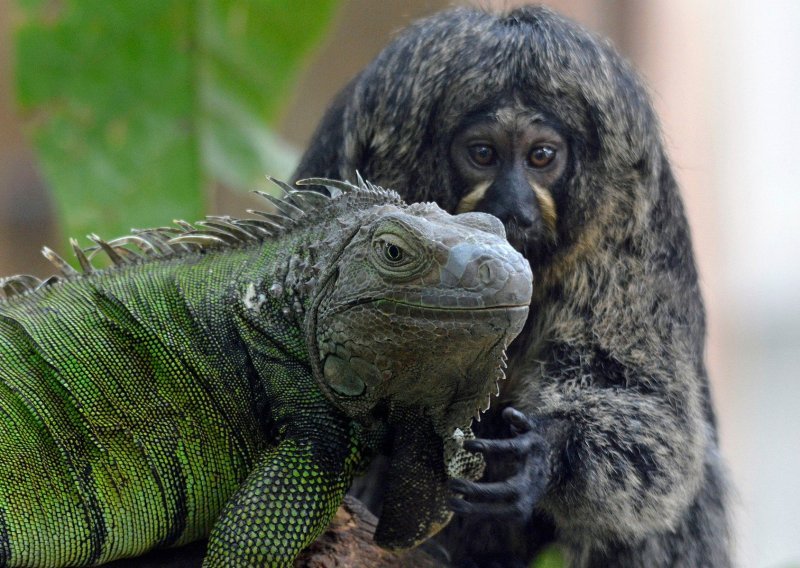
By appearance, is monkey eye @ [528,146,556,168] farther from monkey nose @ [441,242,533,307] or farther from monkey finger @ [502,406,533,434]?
monkey nose @ [441,242,533,307]

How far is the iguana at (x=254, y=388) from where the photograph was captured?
8.68 feet

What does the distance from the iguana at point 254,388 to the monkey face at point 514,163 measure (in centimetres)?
99

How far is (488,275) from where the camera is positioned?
252 cm

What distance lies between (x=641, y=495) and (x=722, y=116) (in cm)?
624

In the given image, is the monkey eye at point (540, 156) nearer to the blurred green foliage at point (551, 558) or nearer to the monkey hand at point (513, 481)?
the monkey hand at point (513, 481)

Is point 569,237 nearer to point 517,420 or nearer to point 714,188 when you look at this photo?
point 517,420

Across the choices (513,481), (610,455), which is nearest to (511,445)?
(513,481)

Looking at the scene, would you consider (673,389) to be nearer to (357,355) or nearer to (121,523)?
(357,355)

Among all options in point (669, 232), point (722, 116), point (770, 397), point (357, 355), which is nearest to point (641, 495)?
point (669, 232)

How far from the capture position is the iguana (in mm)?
Answer: 2646

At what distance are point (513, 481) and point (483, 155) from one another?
1365 mm

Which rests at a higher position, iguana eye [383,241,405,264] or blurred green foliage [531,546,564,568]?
iguana eye [383,241,405,264]

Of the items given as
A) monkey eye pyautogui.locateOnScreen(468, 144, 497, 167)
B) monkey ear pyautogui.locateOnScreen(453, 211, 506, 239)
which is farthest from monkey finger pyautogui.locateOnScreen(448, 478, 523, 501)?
monkey eye pyautogui.locateOnScreen(468, 144, 497, 167)

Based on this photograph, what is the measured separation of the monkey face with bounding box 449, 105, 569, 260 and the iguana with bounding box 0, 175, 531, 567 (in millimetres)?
989
